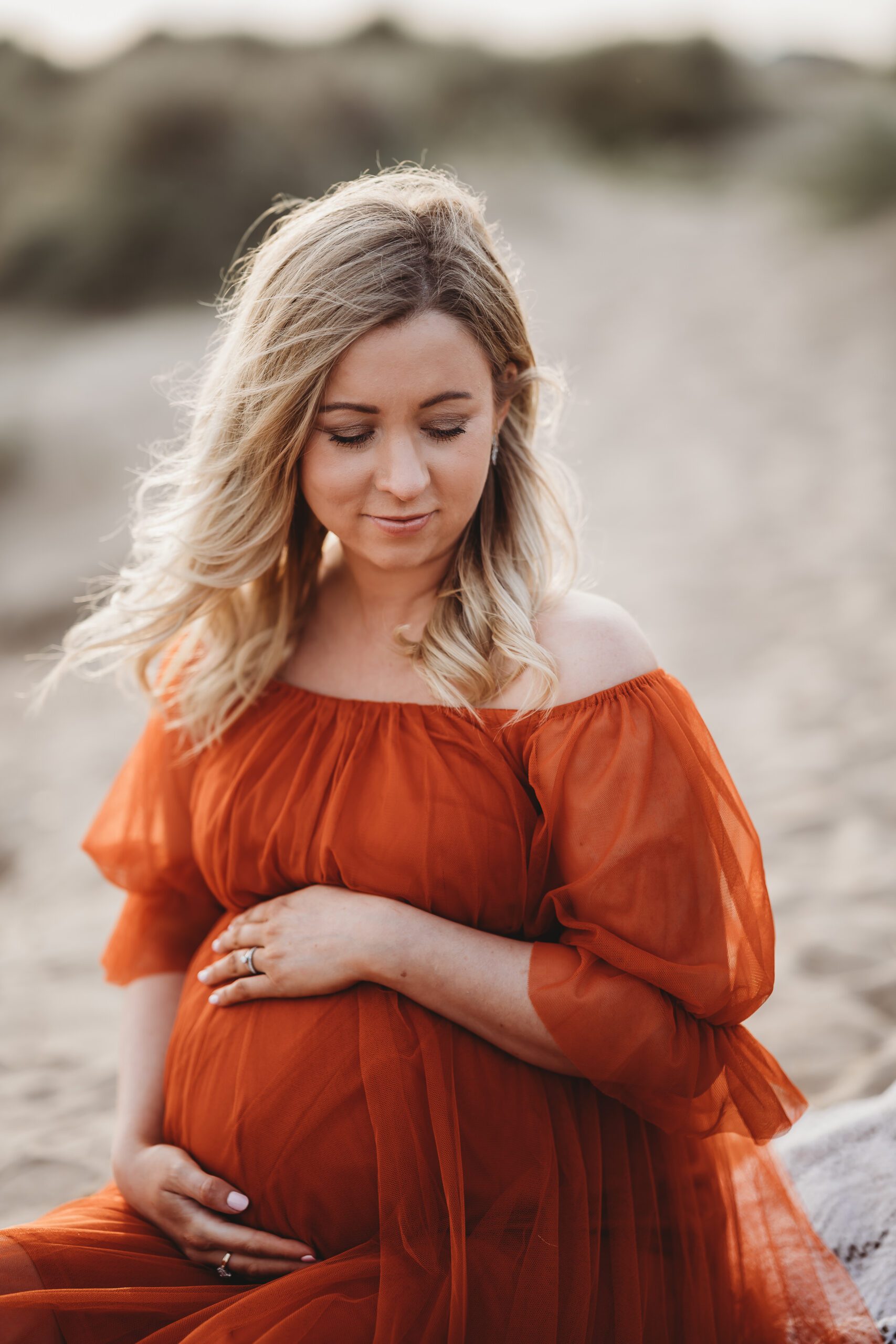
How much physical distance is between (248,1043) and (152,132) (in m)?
16.2

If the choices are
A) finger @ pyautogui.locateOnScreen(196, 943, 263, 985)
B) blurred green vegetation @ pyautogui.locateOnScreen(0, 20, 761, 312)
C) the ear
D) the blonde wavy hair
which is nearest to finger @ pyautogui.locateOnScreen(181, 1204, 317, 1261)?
finger @ pyautogui.locateOnScreen(196, 943, 263, 985)

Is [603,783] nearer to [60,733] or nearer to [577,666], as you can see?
[577,666]

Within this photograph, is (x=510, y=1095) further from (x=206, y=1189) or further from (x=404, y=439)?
(x=404, y=439)

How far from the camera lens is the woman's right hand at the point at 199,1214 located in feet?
5.40

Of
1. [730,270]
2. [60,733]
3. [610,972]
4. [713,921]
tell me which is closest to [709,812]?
[713,921]

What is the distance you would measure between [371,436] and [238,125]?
1598 cm

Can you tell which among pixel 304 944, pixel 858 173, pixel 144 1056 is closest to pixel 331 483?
pixel 304 944

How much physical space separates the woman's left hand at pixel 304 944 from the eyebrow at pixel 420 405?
0.75 m

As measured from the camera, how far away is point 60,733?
6285 millimetres

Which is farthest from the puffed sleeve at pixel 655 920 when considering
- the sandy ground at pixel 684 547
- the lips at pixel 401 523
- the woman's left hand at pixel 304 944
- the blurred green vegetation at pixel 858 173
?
the blurred green vegetation at pixel 858 173

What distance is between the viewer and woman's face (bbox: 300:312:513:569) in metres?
1.69

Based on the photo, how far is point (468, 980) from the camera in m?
1.64

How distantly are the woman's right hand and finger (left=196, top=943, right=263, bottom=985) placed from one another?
270 mm

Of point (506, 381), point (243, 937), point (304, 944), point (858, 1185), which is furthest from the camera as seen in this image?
point (858, 1185)
